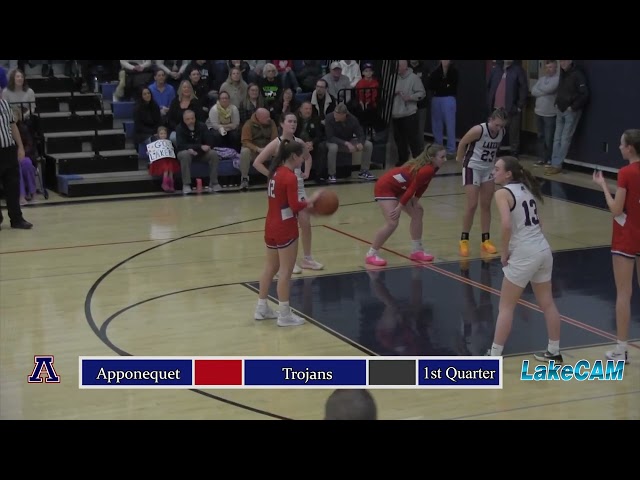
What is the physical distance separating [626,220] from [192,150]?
911 centimetres

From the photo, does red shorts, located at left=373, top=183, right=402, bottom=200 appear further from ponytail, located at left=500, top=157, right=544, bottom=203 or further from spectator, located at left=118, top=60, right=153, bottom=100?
spectator, located at left=118, top=60, right=153, bottom=100

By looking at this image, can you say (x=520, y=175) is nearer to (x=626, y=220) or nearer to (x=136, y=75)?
(x=626, y=220)

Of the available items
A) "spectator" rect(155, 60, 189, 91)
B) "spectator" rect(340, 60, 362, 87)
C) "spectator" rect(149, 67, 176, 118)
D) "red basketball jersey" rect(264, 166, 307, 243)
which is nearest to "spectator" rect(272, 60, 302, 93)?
"spectator" rect(340, 60, 362, 87)

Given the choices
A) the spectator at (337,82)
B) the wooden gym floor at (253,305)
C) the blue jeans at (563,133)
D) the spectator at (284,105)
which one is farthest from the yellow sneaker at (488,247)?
the spectator at (337,82)

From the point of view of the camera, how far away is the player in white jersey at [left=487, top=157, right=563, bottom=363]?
799cm

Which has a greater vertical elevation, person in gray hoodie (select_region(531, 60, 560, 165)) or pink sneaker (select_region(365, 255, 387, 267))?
person in gray hoodie (select_region(531, 60, 560, 165))

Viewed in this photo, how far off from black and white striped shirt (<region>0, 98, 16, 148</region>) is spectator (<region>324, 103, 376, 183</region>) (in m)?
5.38

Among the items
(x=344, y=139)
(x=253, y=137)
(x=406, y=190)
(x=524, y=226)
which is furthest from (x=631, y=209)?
(x=344, y=139)

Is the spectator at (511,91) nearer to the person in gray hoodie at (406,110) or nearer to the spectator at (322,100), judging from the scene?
the person in gray hoodie at (406,110)

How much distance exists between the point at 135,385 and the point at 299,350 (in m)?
1.46

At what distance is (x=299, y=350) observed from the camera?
8.80m

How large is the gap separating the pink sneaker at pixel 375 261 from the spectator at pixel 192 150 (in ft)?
17.1

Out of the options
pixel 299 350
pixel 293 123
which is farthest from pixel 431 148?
pixel 299 350
